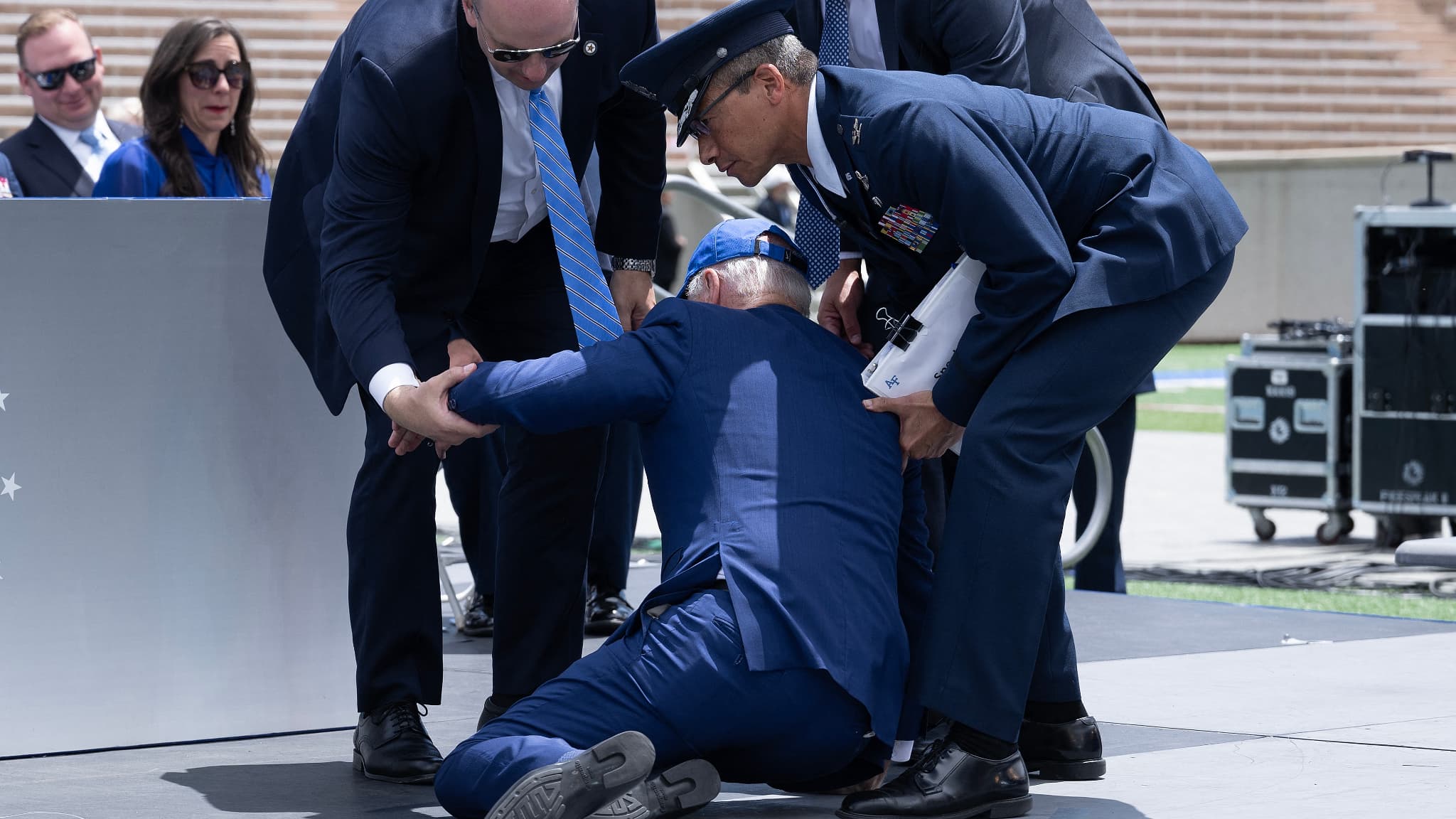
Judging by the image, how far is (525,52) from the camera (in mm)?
3152

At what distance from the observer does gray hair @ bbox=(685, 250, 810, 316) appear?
3102mm

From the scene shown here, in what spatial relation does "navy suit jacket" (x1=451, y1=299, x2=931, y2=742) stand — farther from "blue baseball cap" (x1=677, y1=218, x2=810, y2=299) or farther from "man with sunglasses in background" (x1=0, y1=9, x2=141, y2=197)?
"man with sunglasses in background" (x1=0, y1=9, x2=141, y2=197)

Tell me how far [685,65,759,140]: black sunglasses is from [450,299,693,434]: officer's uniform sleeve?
0.26 meters

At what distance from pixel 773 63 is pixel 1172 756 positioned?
140 cm

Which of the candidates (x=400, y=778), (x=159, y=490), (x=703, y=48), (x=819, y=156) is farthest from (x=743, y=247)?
(x=159, y=490)

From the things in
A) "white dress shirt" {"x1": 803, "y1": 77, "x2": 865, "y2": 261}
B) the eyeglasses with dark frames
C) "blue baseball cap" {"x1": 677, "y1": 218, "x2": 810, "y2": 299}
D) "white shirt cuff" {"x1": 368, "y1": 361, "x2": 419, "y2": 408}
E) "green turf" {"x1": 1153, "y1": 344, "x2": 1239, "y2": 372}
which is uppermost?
the eyeglasses with dark frames

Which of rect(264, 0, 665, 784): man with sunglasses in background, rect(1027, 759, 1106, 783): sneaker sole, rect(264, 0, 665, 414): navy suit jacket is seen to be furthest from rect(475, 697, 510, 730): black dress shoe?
rect(1027, 759, 1106, 783): sneaker sole

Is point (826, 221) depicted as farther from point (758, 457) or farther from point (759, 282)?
point (758, 457)

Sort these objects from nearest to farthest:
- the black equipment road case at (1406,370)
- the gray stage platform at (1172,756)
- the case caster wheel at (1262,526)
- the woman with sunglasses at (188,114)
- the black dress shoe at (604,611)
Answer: the gray stage platform at (1172,756) → the black dress shoe at (604,611) → the woman with sunglasses at (188,114) → the black equipment road case at (1406,370) → the case caster wheel at (1262,526)

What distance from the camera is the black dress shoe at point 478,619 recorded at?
5035 mm

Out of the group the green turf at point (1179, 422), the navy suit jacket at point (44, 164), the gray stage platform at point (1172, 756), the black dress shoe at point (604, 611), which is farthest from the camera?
the green turf at point (1179, 422)

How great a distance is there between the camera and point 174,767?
3.52 m

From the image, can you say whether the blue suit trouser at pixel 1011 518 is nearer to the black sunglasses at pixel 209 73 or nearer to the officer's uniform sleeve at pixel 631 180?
the officer's uniform sleeve at pixel 631 180

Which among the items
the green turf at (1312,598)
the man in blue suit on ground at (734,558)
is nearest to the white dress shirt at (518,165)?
the man in blue suit on ground at (734,558)
